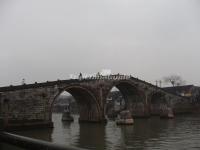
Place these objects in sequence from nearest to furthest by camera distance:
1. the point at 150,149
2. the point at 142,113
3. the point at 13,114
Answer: the point at 150,149
the point at 13,114
the point at 142,113

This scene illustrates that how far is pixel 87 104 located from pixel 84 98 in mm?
959

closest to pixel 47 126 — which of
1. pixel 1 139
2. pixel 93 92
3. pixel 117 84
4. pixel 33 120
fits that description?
pixel 33 120

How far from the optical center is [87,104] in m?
44.0

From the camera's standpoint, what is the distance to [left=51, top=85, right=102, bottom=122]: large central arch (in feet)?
138

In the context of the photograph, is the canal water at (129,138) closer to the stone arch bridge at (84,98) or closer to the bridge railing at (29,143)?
the stone arch bridge at (84,98)

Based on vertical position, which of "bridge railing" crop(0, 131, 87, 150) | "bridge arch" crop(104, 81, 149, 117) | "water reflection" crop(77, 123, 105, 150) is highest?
"bridge arch" crop(104, 81, 149, 117)

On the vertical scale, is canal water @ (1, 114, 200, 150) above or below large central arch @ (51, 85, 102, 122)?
below

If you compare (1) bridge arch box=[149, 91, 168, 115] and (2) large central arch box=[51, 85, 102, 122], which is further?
(1) bridge arch box=[149, 91, 168, 115]

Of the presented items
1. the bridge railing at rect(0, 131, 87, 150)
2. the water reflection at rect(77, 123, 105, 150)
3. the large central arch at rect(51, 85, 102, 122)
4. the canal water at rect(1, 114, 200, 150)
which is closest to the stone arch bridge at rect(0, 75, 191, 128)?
the large central arch at rect(51, 85, 102, 122)

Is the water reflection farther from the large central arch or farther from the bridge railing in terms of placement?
the large central arch

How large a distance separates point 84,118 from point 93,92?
176 inches

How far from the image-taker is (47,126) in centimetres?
3441

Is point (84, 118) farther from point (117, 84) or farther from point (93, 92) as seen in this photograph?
point (117, 84)

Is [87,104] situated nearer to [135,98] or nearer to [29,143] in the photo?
[135,98]
